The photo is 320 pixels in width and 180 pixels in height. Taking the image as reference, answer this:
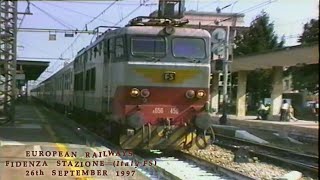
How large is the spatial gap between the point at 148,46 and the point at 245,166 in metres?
3.35

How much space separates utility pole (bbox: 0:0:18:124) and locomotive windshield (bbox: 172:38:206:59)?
9.36 meters

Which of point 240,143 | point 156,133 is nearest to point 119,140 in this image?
point 156,133

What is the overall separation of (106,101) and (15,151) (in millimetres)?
3442

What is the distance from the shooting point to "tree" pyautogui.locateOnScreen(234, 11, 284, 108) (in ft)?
164

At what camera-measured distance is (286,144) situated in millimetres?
20781

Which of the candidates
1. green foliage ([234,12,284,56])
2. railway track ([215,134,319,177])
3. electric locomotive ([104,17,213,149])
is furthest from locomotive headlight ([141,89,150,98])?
green foliage ([234,12,284,56])

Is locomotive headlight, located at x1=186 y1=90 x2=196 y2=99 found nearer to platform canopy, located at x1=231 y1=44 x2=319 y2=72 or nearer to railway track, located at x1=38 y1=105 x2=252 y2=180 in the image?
railway track, located at x1=38 y1=105 x2=252 y2=180

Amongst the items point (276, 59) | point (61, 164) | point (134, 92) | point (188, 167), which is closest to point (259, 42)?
point (276, 59)

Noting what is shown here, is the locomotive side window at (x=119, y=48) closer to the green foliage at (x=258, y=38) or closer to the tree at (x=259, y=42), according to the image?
the tree at (x=259, y=42)

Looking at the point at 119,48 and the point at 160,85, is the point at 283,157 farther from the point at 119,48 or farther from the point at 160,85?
the point at 119,48

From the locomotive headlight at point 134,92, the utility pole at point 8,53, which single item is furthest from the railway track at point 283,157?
the utility pole at point 8,53

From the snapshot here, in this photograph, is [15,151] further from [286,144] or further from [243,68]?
[243,68]

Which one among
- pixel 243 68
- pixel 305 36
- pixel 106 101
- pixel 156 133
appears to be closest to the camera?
pixel 156 133

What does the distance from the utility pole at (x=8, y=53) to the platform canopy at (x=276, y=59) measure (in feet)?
40.0
